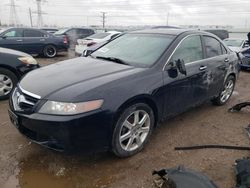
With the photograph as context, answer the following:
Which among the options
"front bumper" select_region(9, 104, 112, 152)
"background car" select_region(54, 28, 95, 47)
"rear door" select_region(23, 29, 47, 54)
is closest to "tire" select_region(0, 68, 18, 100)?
"front bumper" select_region(9, 104, 112, 152)

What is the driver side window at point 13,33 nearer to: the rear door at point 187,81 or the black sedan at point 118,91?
the black sedan at point 118,91

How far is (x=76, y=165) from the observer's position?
3318 mm

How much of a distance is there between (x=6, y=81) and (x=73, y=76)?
112 inches

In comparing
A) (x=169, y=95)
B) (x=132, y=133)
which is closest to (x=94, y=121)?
(x=132, y=133)

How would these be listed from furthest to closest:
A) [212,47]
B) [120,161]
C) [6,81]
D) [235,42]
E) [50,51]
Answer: [50,51], [235,42], [6,81], [212,47], [120,161]

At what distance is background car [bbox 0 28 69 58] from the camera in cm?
1202

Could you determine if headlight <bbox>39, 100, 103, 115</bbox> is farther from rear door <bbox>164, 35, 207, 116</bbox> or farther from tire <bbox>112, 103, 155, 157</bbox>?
rear door <bbox>164, 35, 207, 116</bbox>

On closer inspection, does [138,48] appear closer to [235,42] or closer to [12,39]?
[12,39]

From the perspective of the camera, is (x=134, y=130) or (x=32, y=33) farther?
(x=32, y=33)

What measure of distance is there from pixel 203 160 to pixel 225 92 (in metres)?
2.62

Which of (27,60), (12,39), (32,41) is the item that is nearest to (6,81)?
(27,60)

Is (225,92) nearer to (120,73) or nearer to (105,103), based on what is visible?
(120,73)

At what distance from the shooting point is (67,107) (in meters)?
2.90

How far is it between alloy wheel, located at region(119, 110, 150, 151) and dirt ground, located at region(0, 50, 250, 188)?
0.17 metres
